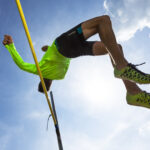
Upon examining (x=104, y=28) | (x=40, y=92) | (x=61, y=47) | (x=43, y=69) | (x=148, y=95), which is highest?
(x=104, y=28)

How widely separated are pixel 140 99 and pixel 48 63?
5.35 feet

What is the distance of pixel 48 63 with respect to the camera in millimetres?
3314

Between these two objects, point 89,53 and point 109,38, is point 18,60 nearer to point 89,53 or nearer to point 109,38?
point 89,53

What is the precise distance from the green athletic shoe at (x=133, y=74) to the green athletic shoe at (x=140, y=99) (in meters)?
0.36

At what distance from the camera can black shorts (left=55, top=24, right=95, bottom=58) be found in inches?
104

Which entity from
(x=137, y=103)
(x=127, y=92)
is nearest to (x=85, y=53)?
(x=127, y=92)

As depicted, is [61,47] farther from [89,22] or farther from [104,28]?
[104,28]

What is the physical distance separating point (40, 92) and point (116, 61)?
2.09 metres

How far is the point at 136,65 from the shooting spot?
2.31 metres

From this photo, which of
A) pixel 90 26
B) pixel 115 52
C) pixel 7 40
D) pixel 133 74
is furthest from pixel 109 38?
pixel 7 40

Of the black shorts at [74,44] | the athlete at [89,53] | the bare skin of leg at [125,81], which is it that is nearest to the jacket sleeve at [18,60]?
the athlete at [89,53]

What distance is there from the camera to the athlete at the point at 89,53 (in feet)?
7.41

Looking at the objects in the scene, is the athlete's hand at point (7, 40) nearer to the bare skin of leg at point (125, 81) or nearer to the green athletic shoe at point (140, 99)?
the bare skin of leg at point (125, 81)

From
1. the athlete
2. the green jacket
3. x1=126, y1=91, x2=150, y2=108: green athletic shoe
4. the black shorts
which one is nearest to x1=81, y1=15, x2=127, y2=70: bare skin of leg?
the athlete
